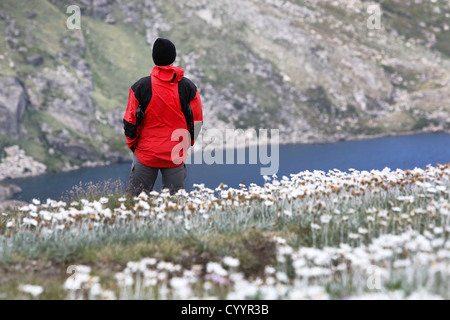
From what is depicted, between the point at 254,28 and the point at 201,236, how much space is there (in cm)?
20104

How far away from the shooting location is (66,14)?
617 feet

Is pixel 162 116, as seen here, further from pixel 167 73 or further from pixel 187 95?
pixel 167 73

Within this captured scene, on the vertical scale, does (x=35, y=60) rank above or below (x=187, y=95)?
above

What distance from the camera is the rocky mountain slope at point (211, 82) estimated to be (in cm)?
15050

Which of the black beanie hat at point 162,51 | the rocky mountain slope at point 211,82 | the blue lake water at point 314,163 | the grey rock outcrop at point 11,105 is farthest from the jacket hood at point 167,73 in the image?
the grey rock outcrop at point 11,105

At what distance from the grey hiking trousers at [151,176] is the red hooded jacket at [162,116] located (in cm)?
15

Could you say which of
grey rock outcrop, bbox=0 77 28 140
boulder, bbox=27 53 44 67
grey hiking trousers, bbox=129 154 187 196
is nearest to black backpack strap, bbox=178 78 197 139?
grey hiking trousers, bbox=129 154 187 196

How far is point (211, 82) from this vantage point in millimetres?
186500

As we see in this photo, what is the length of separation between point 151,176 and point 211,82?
18047 cm

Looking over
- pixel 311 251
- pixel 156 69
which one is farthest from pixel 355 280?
pixel 156 69

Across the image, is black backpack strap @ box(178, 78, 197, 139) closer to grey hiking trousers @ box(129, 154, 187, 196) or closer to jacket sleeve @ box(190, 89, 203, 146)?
jacket sleeve @ box(190, 89, 203, 146)

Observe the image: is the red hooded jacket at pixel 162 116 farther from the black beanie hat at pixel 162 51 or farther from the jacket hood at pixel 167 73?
the black beanie hat at pixel 162 51

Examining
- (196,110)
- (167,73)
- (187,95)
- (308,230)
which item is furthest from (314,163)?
(308,230)

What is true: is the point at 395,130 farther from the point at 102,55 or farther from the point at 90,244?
the point at 90,244
